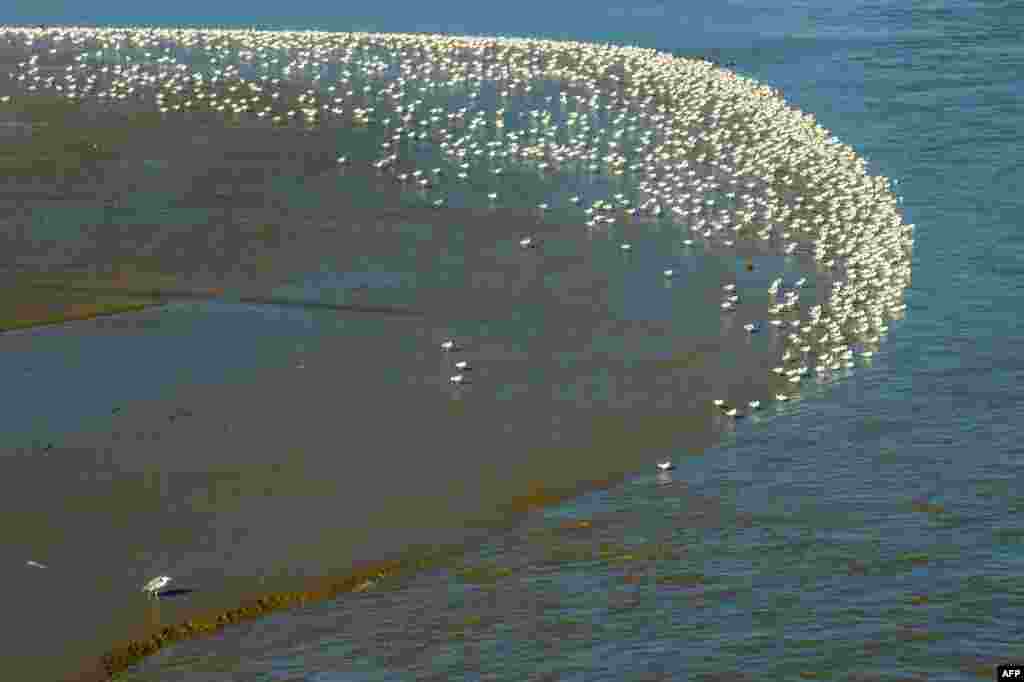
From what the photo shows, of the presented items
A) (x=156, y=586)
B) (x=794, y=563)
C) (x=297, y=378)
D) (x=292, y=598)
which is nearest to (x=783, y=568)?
(x=794, y=563)

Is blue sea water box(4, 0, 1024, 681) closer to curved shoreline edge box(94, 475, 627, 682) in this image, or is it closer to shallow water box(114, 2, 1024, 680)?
shallow water box(114, 2, 1024, 680)

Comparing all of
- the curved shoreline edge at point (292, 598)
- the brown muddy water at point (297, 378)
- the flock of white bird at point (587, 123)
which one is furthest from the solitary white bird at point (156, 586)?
the flock of white bird at point (587, 123)

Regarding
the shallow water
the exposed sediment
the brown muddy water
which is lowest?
the shallow water

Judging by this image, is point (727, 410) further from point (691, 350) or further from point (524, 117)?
point (524, 117)

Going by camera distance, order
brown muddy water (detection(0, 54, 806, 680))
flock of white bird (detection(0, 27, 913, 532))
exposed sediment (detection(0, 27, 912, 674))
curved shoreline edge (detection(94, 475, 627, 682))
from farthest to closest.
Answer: flock of white bird (detection(0, 27, 913, 532)) < exposed sediment (detection(0, 27, 912, 674)) < brown muddy water (detection(0, 54, 806, 680)) < curved shoreline edge (detection(94, 475, 627, 682))

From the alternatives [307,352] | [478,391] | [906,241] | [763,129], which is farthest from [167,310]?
[763,129]

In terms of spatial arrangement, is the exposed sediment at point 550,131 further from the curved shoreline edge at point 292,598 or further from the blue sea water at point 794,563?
the blue sea water at point 794,563

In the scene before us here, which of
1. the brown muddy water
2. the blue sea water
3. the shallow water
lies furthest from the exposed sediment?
the shallow water
